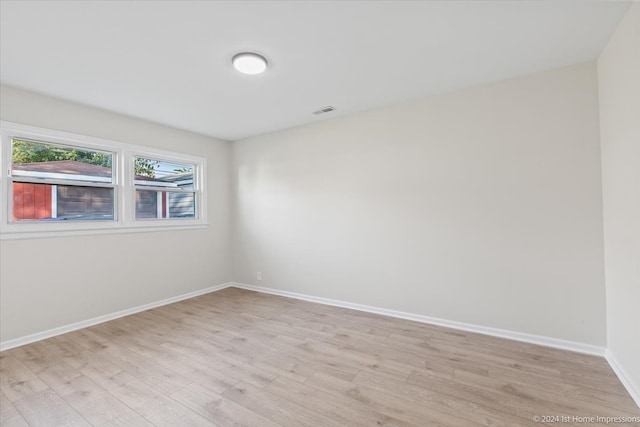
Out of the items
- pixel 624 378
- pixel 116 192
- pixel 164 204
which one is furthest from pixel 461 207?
pixel 116 192

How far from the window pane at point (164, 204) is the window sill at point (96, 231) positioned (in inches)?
6.8

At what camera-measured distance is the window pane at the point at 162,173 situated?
12.8 feet

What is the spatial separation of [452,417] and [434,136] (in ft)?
8.67

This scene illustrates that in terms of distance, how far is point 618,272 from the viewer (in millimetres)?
2115

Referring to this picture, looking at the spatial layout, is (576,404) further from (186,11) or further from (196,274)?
(196,274)

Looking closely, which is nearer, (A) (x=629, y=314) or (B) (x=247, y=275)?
(A) (x=629, y=314)

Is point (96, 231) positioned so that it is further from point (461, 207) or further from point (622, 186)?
point (622, 186)

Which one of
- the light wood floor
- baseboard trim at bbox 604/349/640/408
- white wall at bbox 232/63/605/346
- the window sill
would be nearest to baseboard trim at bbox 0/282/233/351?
the light wood floor

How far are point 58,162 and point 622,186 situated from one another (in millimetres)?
5369

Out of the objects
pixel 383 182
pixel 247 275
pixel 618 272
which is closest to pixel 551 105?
pixel 618 272

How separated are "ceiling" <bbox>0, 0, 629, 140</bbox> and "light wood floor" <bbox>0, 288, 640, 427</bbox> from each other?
2618 mm

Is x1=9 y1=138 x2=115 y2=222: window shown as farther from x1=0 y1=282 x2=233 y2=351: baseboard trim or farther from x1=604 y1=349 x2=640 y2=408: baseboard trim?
x1=604 y1=349 x2=640 y2=408: baseboard trim

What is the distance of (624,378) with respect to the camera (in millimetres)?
2014

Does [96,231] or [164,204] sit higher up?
[164,204]
